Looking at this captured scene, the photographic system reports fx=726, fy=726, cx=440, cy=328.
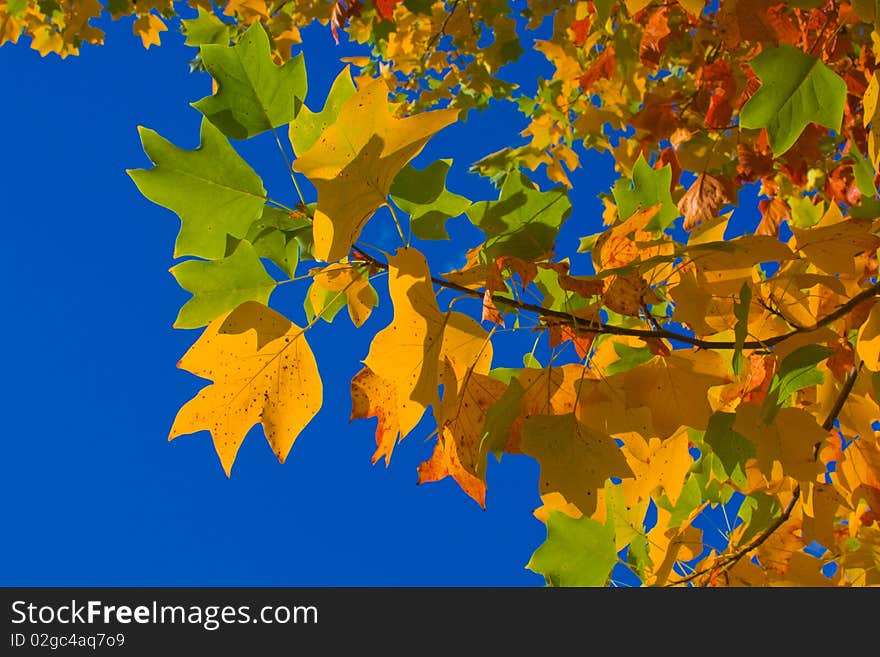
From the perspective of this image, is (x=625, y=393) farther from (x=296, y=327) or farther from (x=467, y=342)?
(x=296, y=327)

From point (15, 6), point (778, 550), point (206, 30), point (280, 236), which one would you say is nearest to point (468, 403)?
point (280, 236)

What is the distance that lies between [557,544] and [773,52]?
642 mm

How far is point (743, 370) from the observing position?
0.96 meters

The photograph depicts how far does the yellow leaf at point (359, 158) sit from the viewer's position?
1.82ft

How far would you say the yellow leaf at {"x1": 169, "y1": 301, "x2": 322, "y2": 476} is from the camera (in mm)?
676

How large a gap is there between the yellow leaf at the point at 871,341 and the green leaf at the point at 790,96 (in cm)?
20

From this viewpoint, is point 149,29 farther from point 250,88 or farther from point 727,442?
point 727,442

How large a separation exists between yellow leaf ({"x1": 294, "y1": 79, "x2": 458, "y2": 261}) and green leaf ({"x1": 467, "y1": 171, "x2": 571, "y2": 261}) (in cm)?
17

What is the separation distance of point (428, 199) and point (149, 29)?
3.07 metres

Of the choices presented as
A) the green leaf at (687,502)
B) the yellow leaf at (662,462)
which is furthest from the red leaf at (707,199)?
the yellow leaf at (662,462)

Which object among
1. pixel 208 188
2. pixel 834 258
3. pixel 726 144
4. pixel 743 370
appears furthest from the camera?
pixel 726 144

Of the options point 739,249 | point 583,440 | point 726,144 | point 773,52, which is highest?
point 726,144

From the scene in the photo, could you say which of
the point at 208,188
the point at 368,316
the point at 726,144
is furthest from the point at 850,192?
the point at 208,188

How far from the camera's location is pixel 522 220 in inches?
28.0
